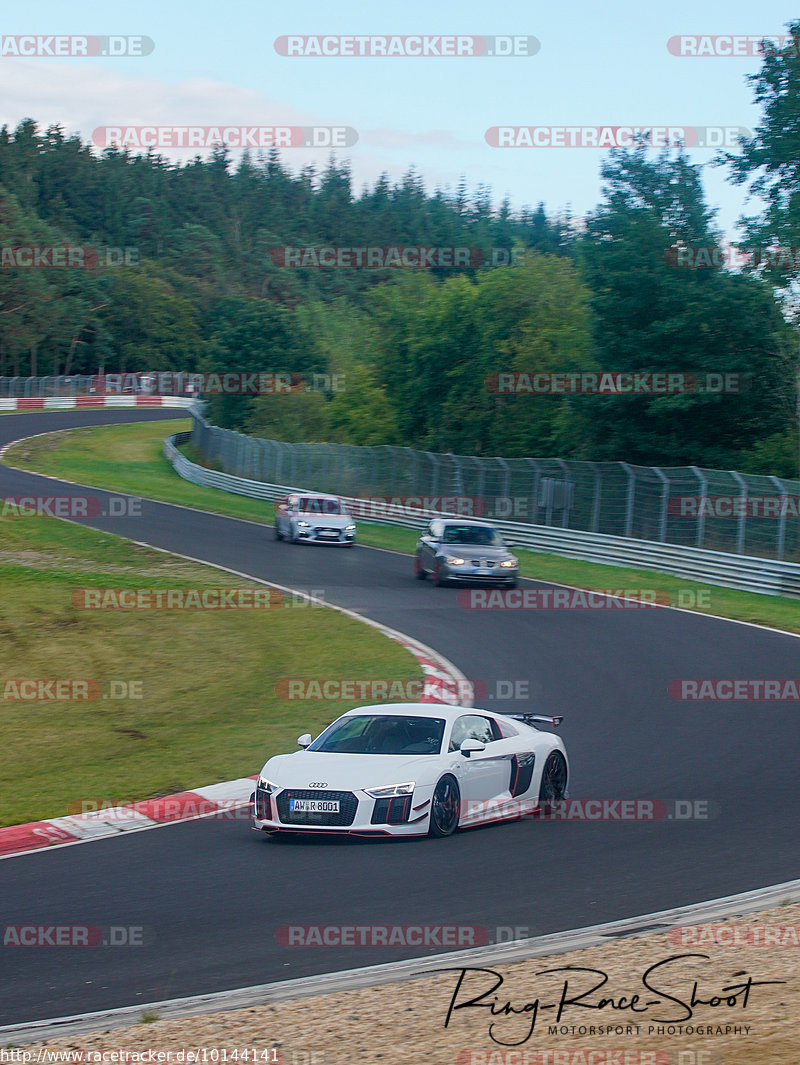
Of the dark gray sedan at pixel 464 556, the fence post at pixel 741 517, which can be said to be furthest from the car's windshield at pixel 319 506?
the fence post at pixel 741 517

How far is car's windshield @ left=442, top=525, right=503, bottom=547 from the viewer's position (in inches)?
1081

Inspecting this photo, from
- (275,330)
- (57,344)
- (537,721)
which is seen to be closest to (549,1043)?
(537,721)

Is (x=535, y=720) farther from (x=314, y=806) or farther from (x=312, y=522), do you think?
(x=312, y=522)

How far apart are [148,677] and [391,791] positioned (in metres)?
8.63

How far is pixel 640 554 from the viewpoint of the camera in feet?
99.6

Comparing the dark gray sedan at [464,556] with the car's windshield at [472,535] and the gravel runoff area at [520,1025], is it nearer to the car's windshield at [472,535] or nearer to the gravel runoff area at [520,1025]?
the car's windshield at [472,535]

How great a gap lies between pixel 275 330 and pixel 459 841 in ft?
218

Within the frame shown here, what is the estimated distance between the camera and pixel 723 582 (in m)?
27.7

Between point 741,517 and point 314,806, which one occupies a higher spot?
point 741,517

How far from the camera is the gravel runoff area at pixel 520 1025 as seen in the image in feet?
16.9

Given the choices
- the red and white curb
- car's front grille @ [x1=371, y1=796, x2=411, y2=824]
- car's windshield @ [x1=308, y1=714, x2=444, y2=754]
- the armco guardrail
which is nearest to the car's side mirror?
car's windshield @ [x1=308, y1=714, x2=444, y2=754]

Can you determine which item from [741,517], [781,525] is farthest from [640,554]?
[781,525]

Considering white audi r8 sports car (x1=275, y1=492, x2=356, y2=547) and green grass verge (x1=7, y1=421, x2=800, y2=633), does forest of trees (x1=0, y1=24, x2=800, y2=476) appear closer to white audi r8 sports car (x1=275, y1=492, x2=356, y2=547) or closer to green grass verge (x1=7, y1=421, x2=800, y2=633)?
green grass verge (x1=7, y1=421, x2=800, y2=633)

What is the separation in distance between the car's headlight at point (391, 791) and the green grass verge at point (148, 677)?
2.85m
